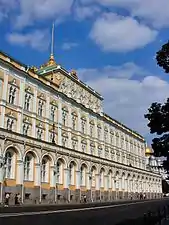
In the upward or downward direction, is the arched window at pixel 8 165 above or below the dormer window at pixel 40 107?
below

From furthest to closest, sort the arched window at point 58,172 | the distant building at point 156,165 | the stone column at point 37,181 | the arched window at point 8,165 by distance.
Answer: the arched window at point 58,172 → the stone column at point 37,181 → the arched window at point 8,165 → the distant building at point 156,165

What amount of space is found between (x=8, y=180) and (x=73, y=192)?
1613 centimetres

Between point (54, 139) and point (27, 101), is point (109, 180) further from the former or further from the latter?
point (27, 101)

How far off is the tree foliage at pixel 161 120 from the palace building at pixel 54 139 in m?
25.9

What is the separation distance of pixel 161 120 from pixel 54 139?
41.0 metres

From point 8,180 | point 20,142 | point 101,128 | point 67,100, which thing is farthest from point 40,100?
point 101,128

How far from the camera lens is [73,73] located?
65375 millimetres

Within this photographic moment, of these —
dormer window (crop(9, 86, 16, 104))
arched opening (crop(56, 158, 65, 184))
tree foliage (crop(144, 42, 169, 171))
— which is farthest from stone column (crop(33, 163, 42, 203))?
tree foliage (crop(144, 42, 169, 171))

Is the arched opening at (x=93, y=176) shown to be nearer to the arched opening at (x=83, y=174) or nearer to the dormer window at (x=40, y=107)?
the arched opening at (x=83, y=174)

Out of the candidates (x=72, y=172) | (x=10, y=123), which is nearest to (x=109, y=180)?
(x=72, y=172)

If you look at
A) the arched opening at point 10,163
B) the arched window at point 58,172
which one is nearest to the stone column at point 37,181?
the arched opening at point 10,163

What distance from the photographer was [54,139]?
53.4 metres

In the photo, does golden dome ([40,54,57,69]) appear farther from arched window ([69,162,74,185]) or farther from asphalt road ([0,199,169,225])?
asphalt road ([0,199,169,225])

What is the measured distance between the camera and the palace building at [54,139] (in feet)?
131
